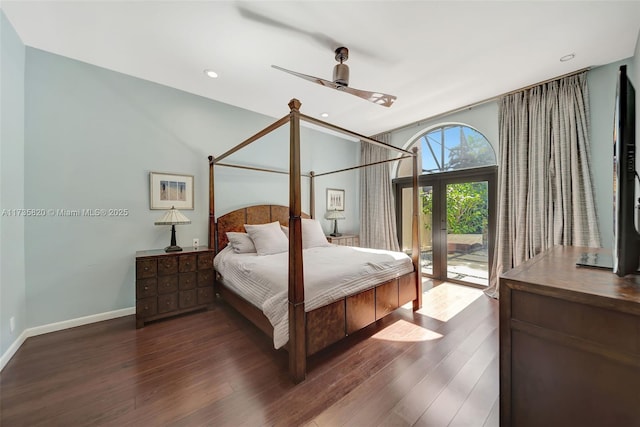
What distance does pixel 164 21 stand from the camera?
2057 millimetres

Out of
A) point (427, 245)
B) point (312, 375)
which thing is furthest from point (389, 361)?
point (427, 245)

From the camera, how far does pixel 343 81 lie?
2143mm

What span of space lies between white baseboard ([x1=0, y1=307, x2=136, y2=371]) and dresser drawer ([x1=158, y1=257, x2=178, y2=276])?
745mm

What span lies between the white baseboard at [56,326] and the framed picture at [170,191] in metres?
1.30

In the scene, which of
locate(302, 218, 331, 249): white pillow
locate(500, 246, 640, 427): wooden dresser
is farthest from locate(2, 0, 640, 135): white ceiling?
locate(500, 246, 640, 427): wooden dresser

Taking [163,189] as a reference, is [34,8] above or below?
above

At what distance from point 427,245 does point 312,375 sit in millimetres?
3371

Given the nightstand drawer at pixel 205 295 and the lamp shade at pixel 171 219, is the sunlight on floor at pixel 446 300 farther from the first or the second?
the lamp shade at pixel 171 219

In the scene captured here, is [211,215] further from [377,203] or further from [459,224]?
[459,224]

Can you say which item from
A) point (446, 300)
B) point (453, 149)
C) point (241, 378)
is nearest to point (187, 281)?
point (241, 378)

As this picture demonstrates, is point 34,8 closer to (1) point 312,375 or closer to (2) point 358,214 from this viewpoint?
(1) point 312,375

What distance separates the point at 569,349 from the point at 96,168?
4092mm

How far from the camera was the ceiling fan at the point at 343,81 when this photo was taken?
6.92 feet

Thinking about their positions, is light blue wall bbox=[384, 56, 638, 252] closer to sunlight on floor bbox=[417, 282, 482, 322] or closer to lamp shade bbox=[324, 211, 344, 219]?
sunlight on floor bbox=[417, 282, 482, 322]
